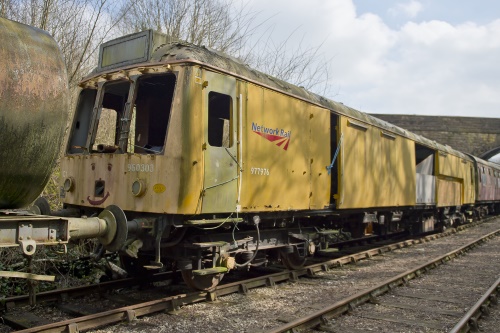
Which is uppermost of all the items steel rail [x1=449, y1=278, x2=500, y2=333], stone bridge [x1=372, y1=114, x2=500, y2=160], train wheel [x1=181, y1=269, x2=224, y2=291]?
stone bridge [x1=372, y1=114, x2=500, y2=160]

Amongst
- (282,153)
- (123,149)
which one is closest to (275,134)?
(282,153)

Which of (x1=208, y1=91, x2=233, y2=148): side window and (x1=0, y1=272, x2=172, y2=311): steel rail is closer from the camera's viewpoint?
(x1=0, y1=272, x2=172, y2=311): steel rail

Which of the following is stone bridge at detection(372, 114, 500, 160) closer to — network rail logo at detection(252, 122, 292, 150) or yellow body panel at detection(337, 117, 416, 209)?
yellow body panel at detection(337, 117, 416, 209)

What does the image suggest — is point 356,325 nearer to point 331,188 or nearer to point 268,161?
point 268,161

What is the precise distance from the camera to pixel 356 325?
5371 millimetres

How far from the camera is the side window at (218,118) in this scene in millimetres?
6248

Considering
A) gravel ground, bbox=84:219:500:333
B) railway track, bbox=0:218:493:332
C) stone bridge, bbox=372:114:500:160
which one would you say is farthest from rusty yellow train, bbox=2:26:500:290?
stone bridge, bbox=372:114:500:160

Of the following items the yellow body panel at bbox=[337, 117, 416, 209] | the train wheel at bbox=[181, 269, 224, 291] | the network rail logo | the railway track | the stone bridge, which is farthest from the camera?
the stone bridge

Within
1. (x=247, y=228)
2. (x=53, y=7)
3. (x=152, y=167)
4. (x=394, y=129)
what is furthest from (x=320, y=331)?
(x=53, y=7)

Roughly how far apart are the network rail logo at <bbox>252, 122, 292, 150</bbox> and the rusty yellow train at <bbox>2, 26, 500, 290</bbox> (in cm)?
2

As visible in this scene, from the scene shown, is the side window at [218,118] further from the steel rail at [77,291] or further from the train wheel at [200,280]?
the steel rail at [77,291]

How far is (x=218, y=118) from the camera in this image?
21.5 feet

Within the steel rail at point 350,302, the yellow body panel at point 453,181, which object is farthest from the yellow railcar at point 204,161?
the yellow body panel at point 453,181

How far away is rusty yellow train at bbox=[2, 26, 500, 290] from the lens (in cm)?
532
